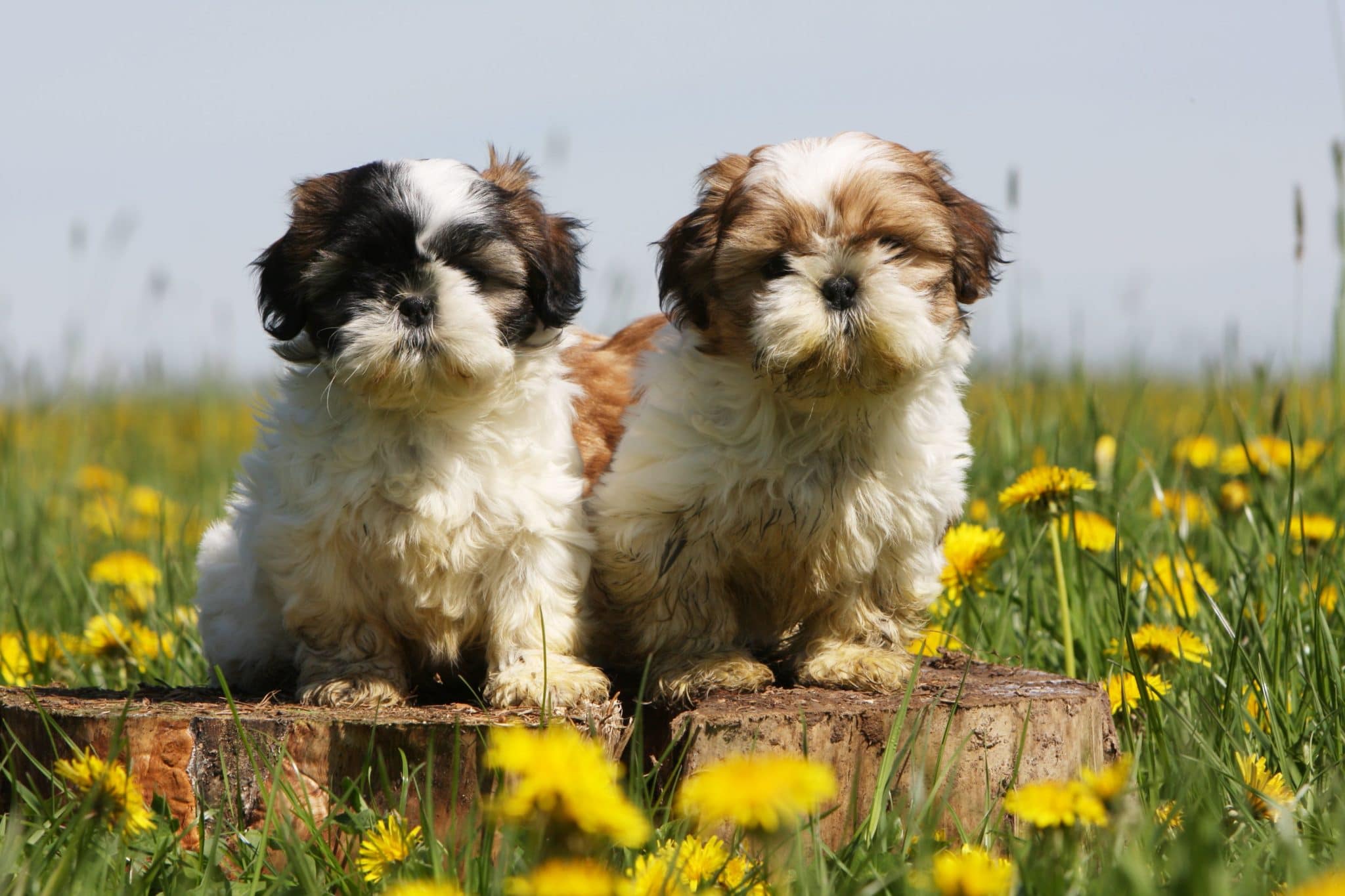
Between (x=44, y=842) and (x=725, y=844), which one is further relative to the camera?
(x=725, y=844)

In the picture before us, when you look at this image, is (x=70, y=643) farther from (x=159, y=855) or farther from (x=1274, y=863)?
(x=1274, y=863)

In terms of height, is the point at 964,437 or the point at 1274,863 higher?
the point at 964,437

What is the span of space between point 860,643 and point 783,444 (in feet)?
1.85

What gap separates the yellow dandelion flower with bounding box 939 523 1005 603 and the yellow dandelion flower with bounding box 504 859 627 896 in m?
2.23

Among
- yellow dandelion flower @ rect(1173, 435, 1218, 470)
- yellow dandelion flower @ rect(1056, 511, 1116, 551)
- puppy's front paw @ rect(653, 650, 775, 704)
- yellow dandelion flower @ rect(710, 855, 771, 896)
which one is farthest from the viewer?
yellow dandelion flower @ rect(1173, 435, 1218, 470)

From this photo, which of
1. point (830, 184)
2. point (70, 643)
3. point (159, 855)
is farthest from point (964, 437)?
point (70, 643)

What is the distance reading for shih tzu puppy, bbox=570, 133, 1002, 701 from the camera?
9.14ft

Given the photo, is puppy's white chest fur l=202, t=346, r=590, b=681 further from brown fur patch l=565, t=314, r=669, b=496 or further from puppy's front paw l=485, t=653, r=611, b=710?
brown fur patch l=565, t=314, r=669, b=496

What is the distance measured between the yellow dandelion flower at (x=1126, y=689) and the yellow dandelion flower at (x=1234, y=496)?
103cm

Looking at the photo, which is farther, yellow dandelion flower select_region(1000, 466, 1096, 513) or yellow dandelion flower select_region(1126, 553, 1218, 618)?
yellow dandelion flower select_region(1126, 553, 1218, 618)

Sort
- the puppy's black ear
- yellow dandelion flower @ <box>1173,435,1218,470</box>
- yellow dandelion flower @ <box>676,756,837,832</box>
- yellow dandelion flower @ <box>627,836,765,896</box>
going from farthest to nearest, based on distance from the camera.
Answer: yellow dandelion flower @ <box>1173,435,1218,470</box>
the puppy's black ear
yellow dandelion flower @ <box>627,836,765,896</box>
yellow dandelion flower @ <box>676,756,837,832</box>

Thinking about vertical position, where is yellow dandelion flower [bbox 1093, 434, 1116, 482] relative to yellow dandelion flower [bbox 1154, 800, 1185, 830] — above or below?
above

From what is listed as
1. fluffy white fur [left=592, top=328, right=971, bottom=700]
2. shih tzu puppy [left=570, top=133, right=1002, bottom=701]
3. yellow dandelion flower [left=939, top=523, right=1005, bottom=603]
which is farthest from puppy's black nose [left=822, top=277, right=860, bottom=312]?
yellow dandelion flower [left=939, top=523, right=1005, bottom=603]

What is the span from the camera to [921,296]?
2.83 m
